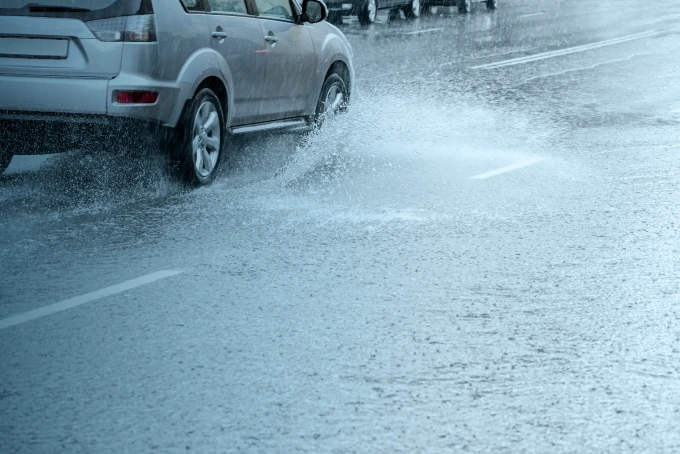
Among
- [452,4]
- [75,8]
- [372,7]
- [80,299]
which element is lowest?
[80,299]

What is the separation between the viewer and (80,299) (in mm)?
5688

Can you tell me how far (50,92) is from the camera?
773cm

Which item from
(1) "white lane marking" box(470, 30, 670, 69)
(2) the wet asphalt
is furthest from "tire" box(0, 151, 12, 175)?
(1) "white lane marking" box(470, 30, 670, 69)

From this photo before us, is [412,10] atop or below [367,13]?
atop

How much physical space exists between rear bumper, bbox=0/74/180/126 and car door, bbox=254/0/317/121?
1.82m

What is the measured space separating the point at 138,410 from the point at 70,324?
1.19 meters

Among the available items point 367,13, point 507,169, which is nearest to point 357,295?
point 507,169

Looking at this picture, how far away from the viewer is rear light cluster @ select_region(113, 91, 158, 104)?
25.5 ft

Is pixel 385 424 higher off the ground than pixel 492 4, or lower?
lower

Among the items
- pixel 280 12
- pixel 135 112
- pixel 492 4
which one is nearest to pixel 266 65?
pixel 280 12

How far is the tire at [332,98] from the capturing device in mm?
10594

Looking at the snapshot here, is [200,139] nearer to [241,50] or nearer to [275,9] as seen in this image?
[241,50]

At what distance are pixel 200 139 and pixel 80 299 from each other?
2.99 m

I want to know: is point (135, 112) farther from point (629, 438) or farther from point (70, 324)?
point (629, 438)
